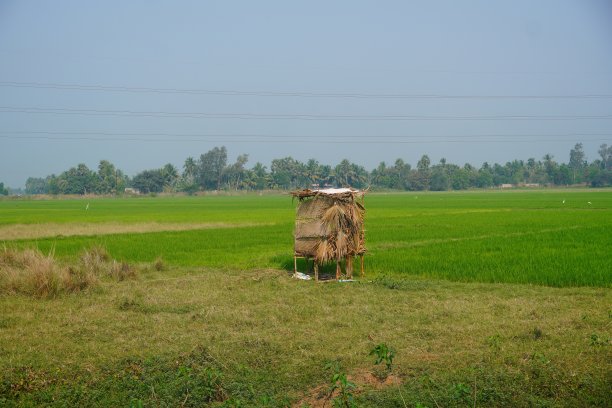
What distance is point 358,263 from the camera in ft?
44.1

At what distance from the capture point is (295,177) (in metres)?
113

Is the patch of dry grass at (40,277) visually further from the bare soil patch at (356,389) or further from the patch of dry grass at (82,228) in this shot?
the patch of dry grass at (82,228)

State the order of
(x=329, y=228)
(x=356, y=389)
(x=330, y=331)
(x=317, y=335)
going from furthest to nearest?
(x=329, y=228)
(x=330, y=331)
(x=317, y=335)
(x=356, y=389)

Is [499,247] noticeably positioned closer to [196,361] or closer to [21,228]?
[196,361]

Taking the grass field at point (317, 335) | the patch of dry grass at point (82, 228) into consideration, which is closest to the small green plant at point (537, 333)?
the grass field at point (317, 335)

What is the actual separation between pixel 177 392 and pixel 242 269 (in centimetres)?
766

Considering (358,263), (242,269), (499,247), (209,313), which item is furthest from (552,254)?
(209,313)

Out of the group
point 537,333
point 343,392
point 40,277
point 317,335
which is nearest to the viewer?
point 343,392

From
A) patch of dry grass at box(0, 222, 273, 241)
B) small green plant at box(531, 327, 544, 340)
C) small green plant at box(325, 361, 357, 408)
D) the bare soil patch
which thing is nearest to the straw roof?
small green plant at box(531, 327, 544, 340)

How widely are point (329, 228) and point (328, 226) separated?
43mm

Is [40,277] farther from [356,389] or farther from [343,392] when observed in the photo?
[343,392]

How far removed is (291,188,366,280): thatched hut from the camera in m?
11.3

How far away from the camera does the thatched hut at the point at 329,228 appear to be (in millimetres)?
11281

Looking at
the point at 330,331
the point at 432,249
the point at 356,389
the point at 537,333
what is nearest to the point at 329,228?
the point at 330,331
